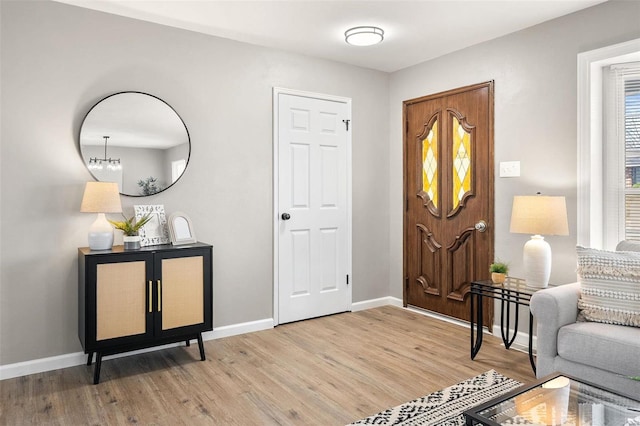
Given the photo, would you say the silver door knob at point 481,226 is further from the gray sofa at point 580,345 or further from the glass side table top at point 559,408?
the glass side table top at point 559,408

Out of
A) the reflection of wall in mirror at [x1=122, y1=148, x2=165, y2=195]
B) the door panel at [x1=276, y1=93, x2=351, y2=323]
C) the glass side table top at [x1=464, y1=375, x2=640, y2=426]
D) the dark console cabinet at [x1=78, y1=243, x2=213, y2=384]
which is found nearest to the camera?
the glass side table top at [x1=464, y1=375, x2=640, y2=426]

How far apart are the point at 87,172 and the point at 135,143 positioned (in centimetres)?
39

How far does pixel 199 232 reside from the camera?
3.57 m

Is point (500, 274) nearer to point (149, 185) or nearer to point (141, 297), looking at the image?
point (141, 297)

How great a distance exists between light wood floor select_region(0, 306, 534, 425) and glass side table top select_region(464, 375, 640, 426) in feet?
2.93

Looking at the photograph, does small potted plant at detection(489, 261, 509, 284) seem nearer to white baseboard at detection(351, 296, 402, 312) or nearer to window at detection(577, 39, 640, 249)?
window at detection(577, 39, 640, 249)

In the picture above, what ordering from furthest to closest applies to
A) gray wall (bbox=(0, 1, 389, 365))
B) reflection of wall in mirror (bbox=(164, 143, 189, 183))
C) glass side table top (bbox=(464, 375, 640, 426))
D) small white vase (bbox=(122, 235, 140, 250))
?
reflection of wall in mirror (bbox=(164, 143, 189, 183)) < small white vase (bbox=(122, 235, 140, 250)) < gray wall (bbox=(0, 1, 389, 365)) < glass side table top (bbox=(464, 375, 640, 426))

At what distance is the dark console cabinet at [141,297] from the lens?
2.78 m

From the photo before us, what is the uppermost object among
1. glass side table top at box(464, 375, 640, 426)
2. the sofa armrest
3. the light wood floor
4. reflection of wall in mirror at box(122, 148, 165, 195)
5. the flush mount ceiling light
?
the flush mount ceiling light

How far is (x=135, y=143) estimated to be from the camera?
129 inches

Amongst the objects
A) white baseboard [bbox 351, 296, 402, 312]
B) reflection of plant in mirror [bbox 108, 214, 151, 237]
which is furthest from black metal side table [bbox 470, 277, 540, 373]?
reflection of plant in mirror [bbox 108, 214, 151, 237]

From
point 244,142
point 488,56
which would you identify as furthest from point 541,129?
point 244,142

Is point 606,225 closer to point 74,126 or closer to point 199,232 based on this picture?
point 199,232

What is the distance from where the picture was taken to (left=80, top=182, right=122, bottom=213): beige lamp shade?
288cm
